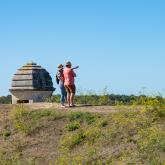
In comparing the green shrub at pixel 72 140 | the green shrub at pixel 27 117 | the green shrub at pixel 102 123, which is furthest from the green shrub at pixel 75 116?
the green shrub at pixel 72 140

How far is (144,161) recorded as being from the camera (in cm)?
1402

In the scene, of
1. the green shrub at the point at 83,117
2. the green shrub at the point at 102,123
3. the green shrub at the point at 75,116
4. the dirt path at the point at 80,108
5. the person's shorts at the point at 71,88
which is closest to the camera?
the green shrub at the point at 102,123

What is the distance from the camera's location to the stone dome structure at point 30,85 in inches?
957

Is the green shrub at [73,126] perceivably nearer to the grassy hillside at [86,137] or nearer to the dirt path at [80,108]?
the grassy hillside at [86,137]

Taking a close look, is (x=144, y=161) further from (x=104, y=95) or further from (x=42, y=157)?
(x=104, y=95)

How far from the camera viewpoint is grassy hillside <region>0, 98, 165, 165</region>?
572 inches

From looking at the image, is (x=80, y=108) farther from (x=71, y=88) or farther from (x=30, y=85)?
(x=30, y=85)

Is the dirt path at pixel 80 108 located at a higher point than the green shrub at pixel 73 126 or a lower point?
higher

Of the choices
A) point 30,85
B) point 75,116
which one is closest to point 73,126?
point 75,116

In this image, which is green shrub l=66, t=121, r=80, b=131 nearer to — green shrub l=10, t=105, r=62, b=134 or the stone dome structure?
green shrub l=10, t=105, r=62, b=134

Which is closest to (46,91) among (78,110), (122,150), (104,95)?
(104,95)

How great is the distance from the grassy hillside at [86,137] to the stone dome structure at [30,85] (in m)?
6.02

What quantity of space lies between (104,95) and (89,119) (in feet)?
11.2

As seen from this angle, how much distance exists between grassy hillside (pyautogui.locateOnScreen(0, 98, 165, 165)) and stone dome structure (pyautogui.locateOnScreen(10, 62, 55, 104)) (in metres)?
6.02
